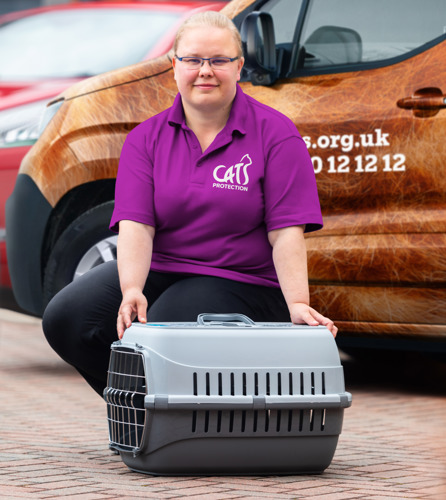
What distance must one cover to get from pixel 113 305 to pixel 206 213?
1.33ft

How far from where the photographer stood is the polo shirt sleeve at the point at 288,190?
3.58 meters

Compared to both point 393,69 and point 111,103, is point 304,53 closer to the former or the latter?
point 393,69

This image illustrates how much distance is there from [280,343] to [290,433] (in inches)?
10.0

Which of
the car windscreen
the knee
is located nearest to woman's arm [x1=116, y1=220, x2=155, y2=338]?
the knee

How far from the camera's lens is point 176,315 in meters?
3.58

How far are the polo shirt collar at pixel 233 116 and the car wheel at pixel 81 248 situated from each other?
1690 mm

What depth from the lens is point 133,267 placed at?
11.6ft

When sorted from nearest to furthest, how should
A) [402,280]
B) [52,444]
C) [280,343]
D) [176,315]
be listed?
[280,343] < [176,315] < [52,444] < [402,280]

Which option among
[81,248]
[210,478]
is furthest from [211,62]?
[81,248]

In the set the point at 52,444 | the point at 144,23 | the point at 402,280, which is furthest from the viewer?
the point at 144,23

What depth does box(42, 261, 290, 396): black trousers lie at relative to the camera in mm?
3576

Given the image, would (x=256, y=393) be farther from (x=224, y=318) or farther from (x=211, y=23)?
(x=211, y=23)

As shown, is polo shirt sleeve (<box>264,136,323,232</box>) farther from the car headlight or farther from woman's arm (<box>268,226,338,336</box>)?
the car headlight

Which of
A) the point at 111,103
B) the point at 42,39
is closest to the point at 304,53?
the point at 111,103
